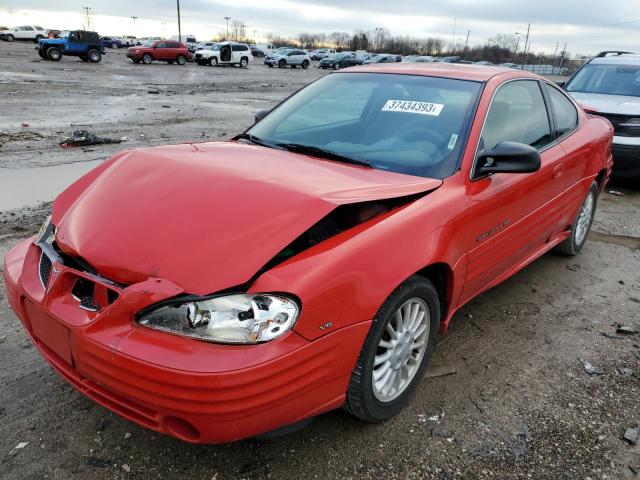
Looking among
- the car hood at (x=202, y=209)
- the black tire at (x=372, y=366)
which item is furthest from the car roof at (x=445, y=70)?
the black tire at (x=372, y=366)

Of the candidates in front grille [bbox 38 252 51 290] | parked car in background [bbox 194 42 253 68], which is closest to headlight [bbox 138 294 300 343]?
front grille [bbox 38 252 51 290]

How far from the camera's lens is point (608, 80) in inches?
324

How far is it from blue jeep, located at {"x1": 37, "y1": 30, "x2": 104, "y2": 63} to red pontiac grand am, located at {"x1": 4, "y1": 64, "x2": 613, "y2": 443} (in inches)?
1352

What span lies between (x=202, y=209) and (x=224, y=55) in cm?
3985

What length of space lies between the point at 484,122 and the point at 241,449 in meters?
2.20

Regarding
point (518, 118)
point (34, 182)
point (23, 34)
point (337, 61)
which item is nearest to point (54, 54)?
point (337, 61)

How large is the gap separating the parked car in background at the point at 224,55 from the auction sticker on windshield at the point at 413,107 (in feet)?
124

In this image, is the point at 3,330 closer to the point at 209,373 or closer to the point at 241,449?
Answer: the point at 241,449

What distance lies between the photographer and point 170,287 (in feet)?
6.40

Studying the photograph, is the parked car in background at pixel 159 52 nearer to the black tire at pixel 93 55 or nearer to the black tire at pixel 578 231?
the black tire at pixel 93 55

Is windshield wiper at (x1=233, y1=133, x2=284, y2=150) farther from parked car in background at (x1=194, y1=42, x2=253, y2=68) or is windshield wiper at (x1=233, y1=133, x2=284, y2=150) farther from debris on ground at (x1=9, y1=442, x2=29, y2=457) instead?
parked car in background at (x1=194, y1=42, x2=253, y2=68)

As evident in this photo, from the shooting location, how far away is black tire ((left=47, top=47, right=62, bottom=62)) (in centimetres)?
3244

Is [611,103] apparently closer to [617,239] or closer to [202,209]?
[617,239]

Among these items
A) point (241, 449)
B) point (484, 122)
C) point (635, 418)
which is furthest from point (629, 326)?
point (241, 449)
